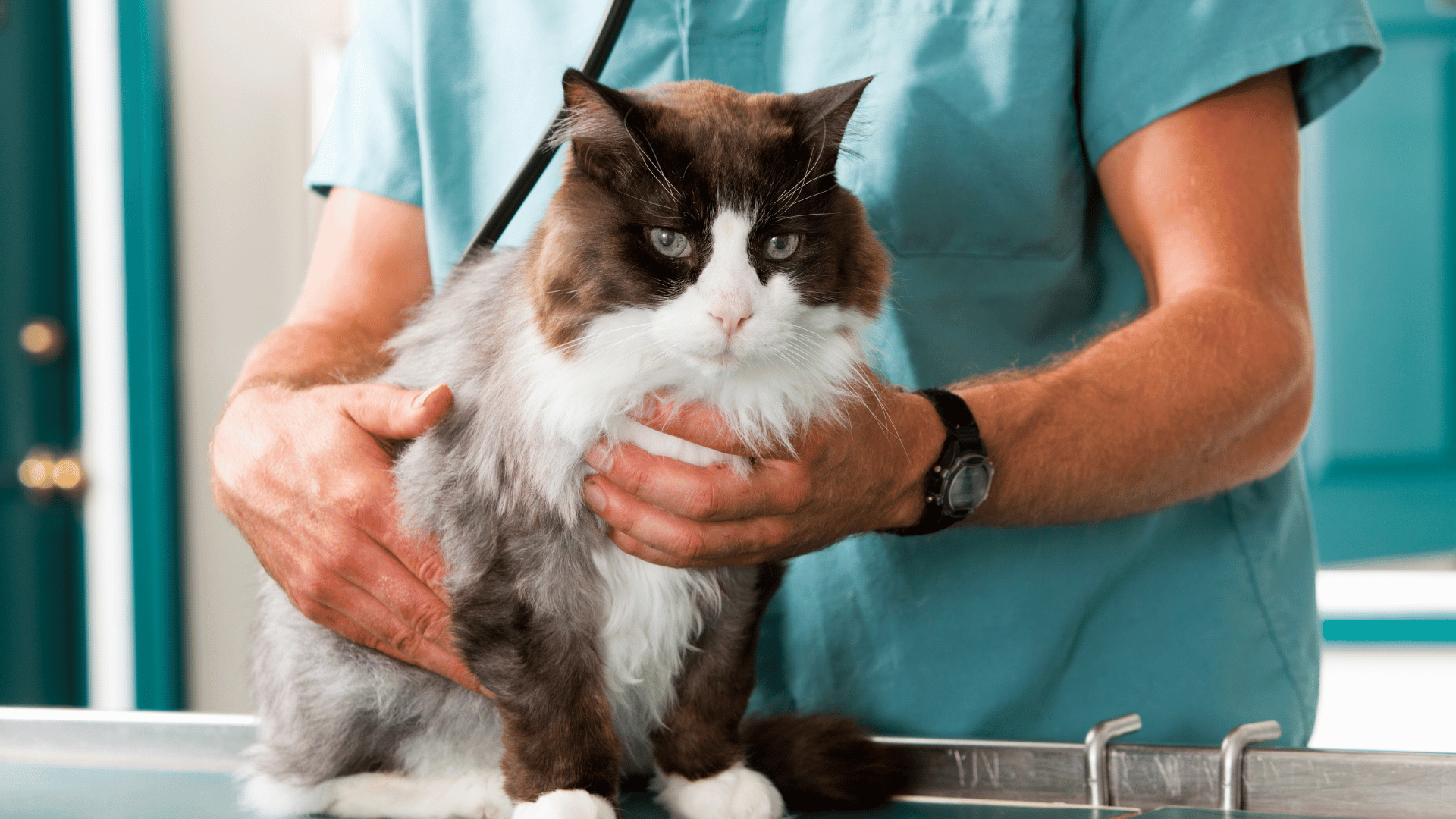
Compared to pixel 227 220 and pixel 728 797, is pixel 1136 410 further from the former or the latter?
pixel 227 220

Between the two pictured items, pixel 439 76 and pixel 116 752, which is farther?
pixel 439 76

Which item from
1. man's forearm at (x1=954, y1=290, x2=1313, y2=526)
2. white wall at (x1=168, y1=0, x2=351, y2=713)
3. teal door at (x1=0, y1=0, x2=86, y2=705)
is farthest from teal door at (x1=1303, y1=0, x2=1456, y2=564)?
teal door at (x1=0, y1=0, x2=86, y2=705)

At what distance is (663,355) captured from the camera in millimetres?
886

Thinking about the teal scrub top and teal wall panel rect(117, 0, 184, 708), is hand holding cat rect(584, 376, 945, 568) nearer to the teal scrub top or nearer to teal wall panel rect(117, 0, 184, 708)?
the teal scrub top

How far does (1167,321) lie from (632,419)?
617 mm

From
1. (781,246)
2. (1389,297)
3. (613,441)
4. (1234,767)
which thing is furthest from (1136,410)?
(1389,297)

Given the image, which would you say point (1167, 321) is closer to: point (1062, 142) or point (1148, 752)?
point (1062, 142)

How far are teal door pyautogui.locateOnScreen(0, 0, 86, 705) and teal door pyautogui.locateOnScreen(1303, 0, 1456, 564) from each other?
129 inches

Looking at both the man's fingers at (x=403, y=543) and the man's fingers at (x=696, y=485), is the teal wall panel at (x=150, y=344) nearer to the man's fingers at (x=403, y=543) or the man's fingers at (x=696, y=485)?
the man's fingers at (x=403, y=543)

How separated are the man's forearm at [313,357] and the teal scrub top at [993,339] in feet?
0.87

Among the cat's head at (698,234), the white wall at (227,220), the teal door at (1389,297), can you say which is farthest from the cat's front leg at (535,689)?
the white wall at (227,220)

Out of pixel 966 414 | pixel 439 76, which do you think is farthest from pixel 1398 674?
pixel 439 76

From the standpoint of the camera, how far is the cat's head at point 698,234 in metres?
0.87

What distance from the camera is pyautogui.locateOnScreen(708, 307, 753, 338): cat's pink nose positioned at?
841 mm
